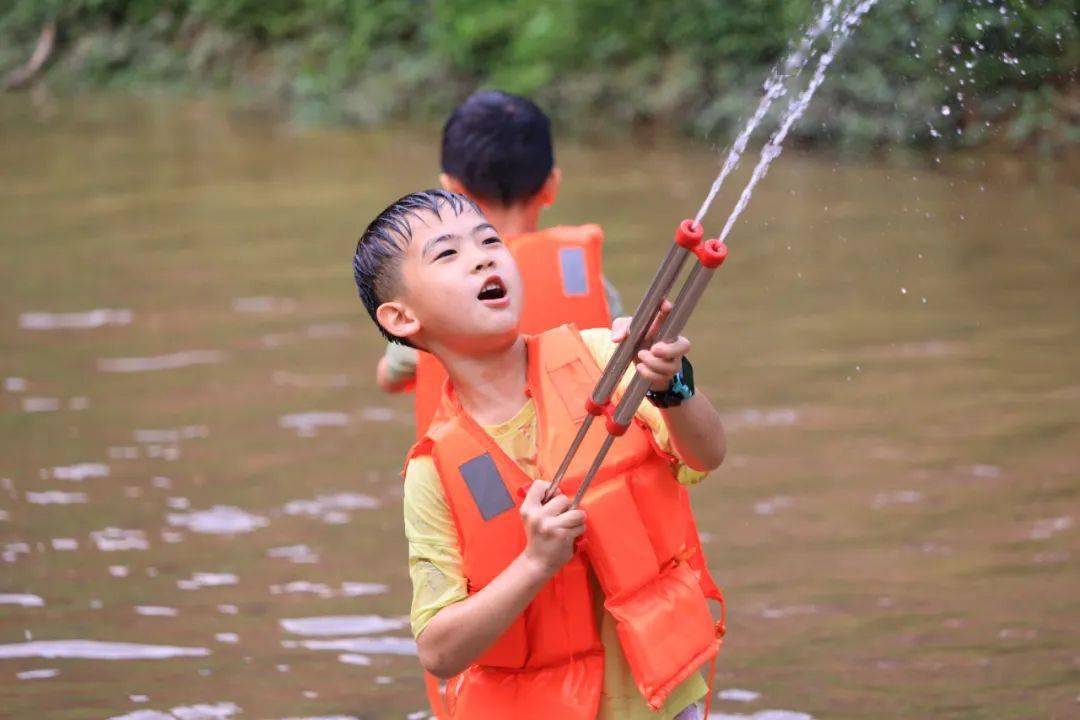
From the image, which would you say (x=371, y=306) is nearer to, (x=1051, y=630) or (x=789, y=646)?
(x=789, y=646)

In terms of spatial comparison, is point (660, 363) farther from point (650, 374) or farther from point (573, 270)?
point (573, 270)

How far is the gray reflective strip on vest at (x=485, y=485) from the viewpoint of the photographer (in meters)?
2.88

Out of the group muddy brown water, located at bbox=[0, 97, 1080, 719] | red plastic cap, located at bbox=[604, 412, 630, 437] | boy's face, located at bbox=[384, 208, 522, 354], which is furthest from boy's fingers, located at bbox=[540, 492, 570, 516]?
muddy brown water, located at bbox=[0, 97, 1080, 719]

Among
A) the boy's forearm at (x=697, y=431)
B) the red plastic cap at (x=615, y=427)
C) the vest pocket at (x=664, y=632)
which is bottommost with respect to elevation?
the vest pocket at (x=664, y=632)

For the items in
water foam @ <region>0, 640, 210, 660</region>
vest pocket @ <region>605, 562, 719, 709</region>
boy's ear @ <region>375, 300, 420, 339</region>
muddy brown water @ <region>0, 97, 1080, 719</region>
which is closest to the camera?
vest pocket @ <region>605, 562, 719, 709</region>

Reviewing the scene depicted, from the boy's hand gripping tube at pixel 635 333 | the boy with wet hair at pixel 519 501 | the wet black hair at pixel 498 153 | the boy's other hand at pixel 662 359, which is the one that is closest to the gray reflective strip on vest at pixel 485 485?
the boy with wet hair at pixel 519 501

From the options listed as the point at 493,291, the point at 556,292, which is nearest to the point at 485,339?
the point at 493,291

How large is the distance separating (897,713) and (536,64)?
45.6 feet

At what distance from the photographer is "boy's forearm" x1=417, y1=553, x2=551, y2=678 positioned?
271 cm

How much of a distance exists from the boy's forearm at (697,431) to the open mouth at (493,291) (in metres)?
0.37

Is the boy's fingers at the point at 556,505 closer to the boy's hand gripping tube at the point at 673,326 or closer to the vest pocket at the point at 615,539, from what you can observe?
the boy's hand gripping tube at the point at 673,326

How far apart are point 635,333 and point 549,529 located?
1.15 ft

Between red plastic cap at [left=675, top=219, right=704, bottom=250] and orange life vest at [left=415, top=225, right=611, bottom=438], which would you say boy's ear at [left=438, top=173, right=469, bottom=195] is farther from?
red plastic cap at [left=675, top=219, right=704, bottom=250]

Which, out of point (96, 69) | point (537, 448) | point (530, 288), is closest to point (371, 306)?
point (537, 448)
